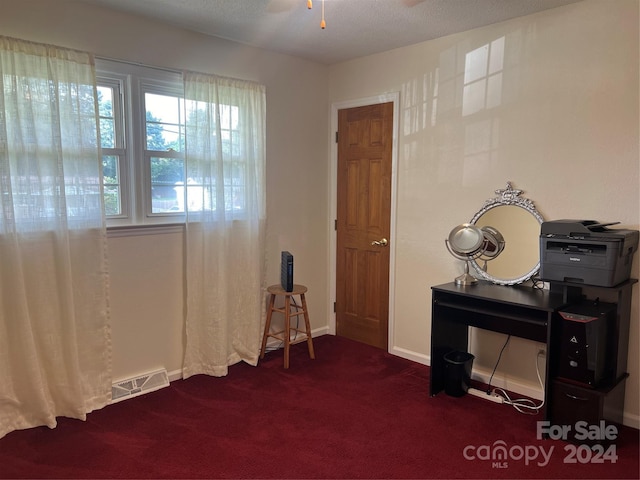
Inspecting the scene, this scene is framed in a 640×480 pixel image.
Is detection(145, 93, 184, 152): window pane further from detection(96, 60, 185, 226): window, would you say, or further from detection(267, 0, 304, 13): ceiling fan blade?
detection(267, 0, 304, 13): ceiling fan blade

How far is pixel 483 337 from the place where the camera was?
11.2 feet

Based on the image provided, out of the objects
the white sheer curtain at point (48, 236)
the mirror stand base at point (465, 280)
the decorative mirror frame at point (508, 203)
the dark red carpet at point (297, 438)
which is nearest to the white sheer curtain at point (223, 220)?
the dark red carpet at point (297, 438)

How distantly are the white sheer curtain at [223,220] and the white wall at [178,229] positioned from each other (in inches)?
5.5

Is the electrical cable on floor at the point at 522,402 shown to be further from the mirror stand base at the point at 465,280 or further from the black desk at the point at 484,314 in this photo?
the mirror stand base at the point at 465,280

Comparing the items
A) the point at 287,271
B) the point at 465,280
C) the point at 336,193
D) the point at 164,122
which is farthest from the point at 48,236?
the point at 465,280

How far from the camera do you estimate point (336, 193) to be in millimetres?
4367

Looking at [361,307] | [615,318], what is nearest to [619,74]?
[615,318]

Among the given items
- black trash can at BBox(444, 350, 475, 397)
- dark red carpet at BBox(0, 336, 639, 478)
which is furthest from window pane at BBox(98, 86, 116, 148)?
black trash can at BBox(444, 350, 475, 397)

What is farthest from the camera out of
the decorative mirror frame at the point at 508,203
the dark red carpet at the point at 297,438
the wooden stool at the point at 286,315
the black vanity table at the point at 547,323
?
the wooden stool at the point at 286,315

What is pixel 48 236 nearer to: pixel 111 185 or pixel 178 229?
pixel 111 185

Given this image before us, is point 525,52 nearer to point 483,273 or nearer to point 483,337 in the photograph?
point 483,273

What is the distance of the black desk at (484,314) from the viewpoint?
2.75 metres

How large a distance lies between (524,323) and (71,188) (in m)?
2.84

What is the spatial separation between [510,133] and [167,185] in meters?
2.40
